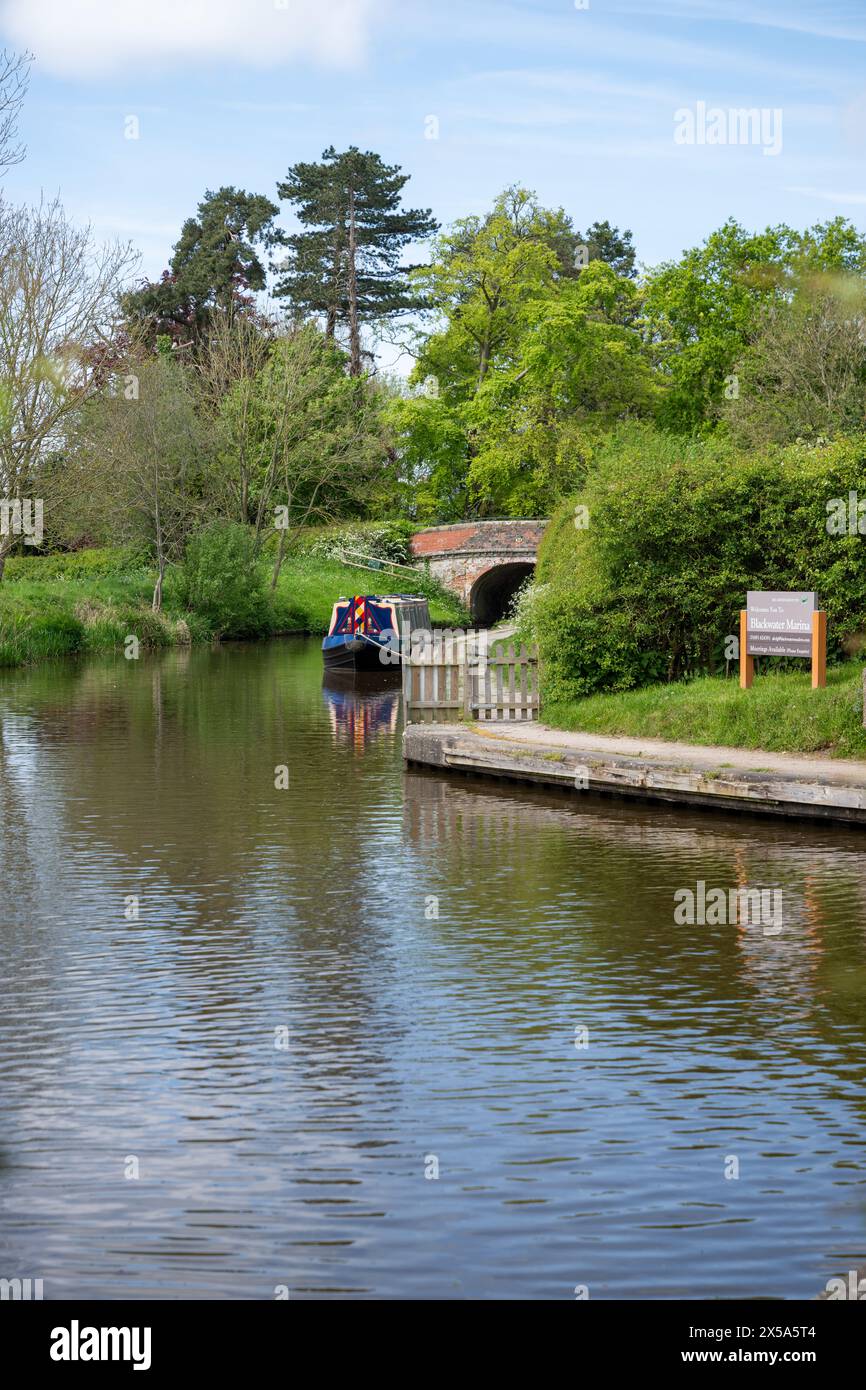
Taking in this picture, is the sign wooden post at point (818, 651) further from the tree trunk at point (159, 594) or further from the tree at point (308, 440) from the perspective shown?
the tree at point (308, 440)

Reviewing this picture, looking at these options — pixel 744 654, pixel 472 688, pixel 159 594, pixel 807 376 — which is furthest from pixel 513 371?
pixel 744 654

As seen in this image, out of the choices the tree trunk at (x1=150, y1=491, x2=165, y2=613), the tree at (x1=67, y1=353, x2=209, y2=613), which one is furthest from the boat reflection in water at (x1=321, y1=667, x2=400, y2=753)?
the tree trunk at (x1=150, y1=491, x2=165, y2=613)

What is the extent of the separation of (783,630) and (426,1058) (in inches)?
432

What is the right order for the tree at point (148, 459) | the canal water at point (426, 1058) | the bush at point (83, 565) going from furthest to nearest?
1. the bush at point (83, 565)
2. the tree at point (148, 459)
3. the canal water at point (426, 1058)

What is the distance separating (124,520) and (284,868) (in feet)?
122

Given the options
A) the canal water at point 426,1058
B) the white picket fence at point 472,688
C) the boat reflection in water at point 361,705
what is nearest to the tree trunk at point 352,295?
the boat reflection in water at point 361,705

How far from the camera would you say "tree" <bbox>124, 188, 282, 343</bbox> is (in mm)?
74125

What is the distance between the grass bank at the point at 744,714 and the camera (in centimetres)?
1612

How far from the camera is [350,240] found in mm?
73312

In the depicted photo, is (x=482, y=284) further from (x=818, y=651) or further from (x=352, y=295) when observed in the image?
(x=818, y=651)

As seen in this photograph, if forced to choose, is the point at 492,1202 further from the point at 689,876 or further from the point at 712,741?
the point at 712,741

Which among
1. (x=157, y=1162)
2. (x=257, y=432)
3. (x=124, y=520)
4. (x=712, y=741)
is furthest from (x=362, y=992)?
(x=257, y=432)

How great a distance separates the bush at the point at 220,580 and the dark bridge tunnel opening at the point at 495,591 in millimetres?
12919

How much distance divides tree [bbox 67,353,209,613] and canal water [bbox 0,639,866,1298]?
90.1 feet
